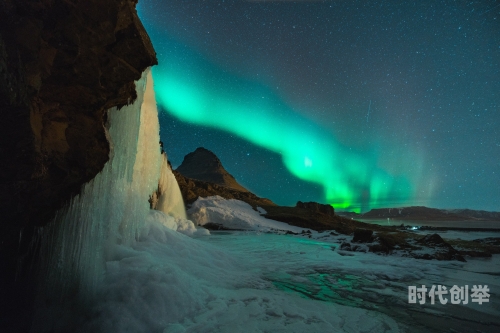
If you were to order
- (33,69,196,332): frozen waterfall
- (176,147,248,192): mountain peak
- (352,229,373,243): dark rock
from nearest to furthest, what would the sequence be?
1. (33,69,196,332): frozen waterfall
2. (352,229,373,243): dark rock
3. (176,147,248,192): mountain peak

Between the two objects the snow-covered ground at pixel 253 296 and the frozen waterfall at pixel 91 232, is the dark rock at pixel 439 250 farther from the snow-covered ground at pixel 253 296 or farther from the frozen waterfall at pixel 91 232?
the frozen waterfall at pixel 91 232

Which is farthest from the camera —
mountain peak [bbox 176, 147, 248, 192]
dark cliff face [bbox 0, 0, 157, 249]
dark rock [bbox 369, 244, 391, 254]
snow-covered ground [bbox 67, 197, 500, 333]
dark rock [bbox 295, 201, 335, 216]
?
mountain peak [bbox 176, 147, 248, 192]

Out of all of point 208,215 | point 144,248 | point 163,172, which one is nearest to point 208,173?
point 208,215

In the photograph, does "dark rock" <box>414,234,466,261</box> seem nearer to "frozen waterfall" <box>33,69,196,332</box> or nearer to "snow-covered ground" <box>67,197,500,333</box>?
"snow-covered ground" <box>67,197,500,333</box>

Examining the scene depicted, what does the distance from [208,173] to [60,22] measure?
68.8m

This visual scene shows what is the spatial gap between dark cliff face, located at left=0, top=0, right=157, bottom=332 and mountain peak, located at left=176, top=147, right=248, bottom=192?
60195 millimetres

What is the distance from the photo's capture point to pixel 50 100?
3973 millimetres

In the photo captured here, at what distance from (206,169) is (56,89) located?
234 feet

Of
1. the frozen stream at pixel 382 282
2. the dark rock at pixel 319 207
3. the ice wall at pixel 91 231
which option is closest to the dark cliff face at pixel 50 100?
the ice wall at pixel 91 231

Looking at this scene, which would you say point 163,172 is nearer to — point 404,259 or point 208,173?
point 404,259

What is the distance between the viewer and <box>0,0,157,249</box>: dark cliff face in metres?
3.48

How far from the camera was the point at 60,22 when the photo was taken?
3.62 m

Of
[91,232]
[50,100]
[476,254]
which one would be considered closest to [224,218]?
[476,254]

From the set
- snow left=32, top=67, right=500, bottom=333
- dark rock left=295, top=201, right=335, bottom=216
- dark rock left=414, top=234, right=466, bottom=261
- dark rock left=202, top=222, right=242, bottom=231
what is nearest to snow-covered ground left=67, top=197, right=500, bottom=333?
snow left=32, top=67, right=500, bottom=333
